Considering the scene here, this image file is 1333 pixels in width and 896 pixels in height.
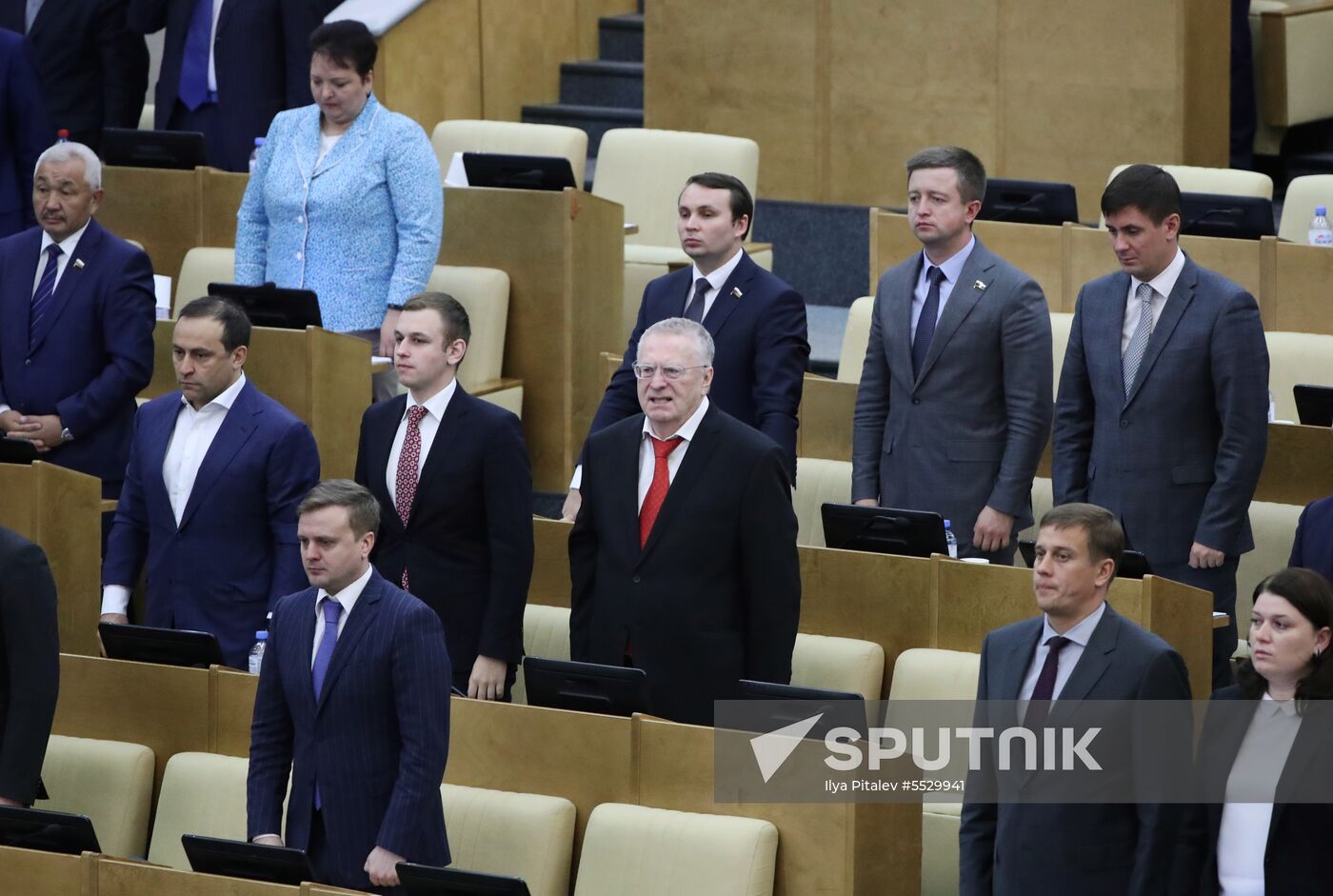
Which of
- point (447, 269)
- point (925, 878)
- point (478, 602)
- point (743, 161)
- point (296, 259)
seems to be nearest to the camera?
point (925, 878)

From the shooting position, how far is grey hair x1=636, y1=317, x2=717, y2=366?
4.34m

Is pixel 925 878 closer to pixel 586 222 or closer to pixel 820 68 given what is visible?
pixel 586 222

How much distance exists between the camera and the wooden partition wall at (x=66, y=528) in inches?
205

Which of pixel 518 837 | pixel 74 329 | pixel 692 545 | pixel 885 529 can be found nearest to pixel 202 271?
pixel 74 329

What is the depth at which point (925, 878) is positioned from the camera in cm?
445

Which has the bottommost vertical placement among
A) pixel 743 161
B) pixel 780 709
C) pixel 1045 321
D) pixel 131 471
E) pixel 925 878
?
pixel 925 878

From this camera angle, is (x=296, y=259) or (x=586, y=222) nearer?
(x=296, y=259)

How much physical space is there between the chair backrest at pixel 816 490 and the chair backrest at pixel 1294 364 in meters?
1.20

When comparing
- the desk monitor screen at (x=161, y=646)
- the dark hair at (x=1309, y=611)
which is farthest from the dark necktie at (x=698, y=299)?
the dark hair at (x=1309, y=611)

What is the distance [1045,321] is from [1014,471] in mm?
338

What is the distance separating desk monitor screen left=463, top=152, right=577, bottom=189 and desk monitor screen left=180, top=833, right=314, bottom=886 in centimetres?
308

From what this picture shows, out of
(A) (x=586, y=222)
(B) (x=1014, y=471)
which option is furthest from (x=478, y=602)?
(A) (x=586, y=222)

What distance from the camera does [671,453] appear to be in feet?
14.4

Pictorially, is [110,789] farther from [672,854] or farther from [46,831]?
[672,854]
